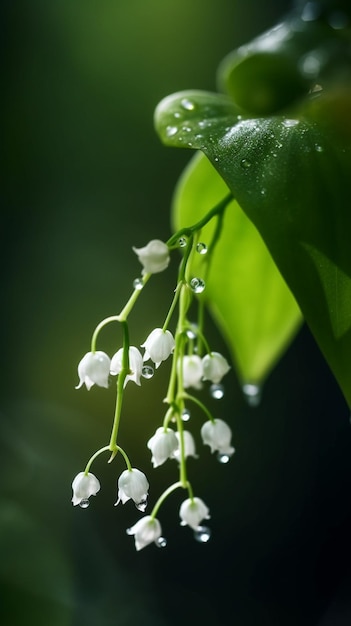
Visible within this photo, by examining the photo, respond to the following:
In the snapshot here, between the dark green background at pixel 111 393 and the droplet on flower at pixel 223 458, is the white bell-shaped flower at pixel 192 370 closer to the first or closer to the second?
the droplet on flower at pixel 223 458

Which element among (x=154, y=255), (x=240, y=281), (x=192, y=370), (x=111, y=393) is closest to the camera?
(x=154, y=255)

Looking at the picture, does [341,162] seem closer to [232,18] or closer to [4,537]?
[4,537]

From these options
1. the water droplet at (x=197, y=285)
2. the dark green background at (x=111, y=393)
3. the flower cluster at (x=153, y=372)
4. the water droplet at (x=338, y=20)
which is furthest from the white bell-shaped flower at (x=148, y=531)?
the dark green background at (x=111, y=393)

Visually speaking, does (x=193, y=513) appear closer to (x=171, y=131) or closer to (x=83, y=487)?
(x=83, y=487)

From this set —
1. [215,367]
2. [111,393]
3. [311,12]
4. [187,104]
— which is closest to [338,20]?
[311,12]

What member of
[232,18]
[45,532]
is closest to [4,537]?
[45,532]

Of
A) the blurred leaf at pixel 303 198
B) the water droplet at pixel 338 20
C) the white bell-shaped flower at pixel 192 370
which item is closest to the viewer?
the blurred leaf at pixel 303 198
